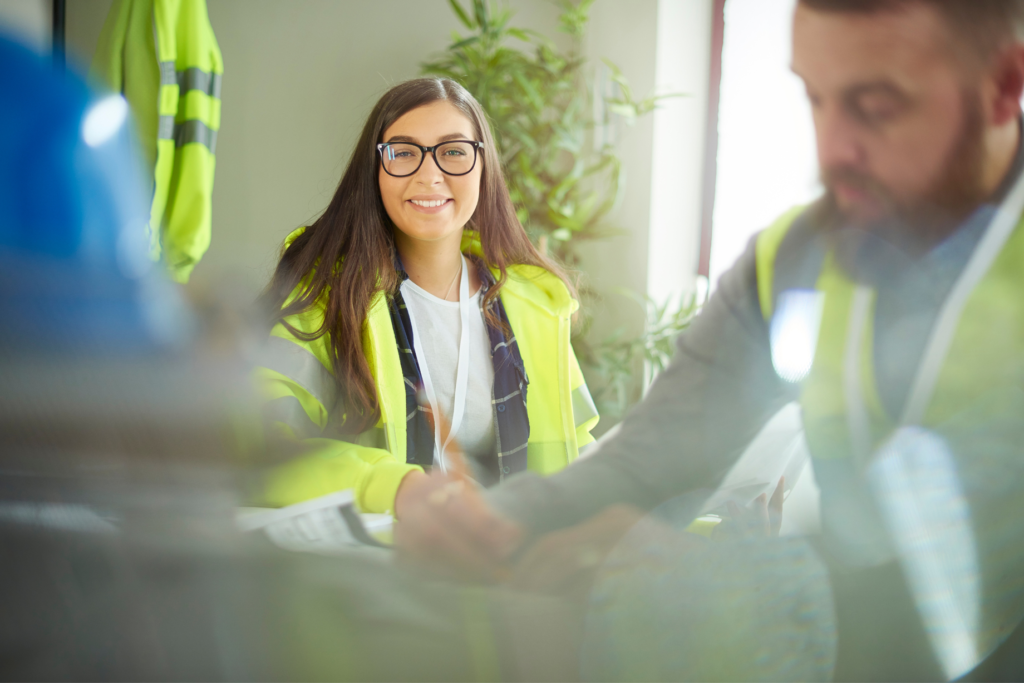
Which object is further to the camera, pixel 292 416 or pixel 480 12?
pixel 480 12

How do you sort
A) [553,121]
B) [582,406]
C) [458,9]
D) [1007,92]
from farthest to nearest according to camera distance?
[553,121] → [458,9] → [582,406] → [1007,92]

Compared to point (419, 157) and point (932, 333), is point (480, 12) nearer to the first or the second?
point (419, 157)

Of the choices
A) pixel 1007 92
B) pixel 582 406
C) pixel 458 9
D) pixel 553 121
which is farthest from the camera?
pixel 553 121

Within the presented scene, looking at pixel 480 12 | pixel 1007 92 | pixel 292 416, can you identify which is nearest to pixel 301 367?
pixel 292 416

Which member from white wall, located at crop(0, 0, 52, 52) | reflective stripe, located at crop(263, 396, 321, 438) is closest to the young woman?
reflective stripe, located at crop(263, 396, 321, 438)

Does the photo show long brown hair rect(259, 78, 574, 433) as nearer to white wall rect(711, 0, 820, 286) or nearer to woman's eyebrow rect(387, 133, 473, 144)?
woman's eyebrow rect(387, 133, 473, 144)

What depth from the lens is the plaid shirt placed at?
0.64 feet

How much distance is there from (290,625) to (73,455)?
0.28 ft

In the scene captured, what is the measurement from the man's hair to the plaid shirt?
6.6 inches

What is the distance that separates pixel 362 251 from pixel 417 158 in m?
0.04

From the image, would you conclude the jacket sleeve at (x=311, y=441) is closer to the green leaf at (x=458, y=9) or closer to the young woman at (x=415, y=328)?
the young woman at (x=415, y=328)

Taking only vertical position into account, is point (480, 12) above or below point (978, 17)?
above

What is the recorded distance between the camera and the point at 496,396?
0.24 metres

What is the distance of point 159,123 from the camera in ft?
0.71
